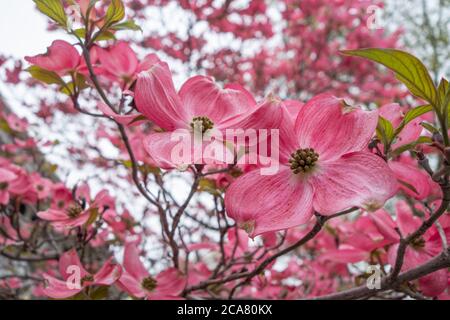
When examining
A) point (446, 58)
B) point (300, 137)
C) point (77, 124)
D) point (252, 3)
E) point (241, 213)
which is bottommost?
point (241, 213)

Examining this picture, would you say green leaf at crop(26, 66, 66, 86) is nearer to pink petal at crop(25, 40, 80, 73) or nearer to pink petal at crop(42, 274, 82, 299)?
pink petal at crop(25, 40, 80, 73)

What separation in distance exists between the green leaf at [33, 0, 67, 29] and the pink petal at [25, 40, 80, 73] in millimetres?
68

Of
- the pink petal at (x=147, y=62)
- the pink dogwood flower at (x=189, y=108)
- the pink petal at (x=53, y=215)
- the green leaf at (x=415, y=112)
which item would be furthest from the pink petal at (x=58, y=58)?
the green leaf at (x=415, y=112)

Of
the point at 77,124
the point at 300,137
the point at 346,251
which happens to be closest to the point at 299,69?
the point at 77,124

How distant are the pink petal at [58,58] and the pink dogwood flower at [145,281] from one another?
1.48ft

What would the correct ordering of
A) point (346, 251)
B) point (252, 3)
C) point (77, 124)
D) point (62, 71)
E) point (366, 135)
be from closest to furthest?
point (366, 135)
point (62, 71)
point (346, 251)
point (252, 3)
point (77, 124)

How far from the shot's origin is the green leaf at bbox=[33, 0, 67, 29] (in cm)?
70

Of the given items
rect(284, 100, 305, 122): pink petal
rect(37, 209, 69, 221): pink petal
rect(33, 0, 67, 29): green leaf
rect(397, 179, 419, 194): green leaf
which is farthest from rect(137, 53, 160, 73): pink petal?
rect(397, 179, 419, 194): green leaf

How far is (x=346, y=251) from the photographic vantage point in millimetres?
1005

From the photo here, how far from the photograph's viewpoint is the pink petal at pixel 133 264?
100 cm

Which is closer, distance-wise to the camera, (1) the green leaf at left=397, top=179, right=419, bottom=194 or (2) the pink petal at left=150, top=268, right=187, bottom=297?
(1) the green leaf at left=397, top=179, right=419, bottom=194

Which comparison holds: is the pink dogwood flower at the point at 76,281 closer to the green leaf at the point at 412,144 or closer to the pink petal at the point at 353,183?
the pink petal at the point at 353,183

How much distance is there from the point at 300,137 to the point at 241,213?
155mm
